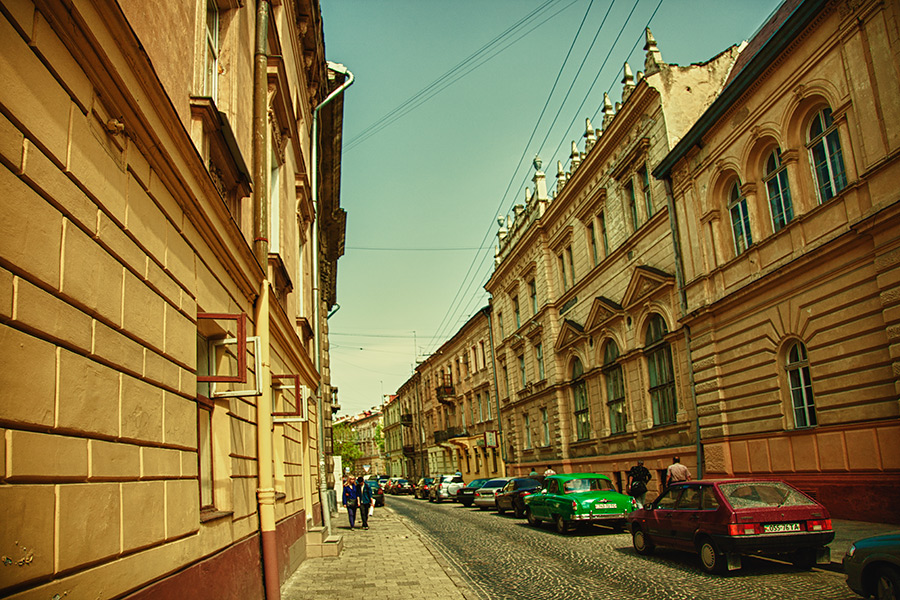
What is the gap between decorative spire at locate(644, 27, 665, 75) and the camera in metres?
22.4

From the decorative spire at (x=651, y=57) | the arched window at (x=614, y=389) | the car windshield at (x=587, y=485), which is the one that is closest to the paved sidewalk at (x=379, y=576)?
the car windshield at (x=587, y=485)

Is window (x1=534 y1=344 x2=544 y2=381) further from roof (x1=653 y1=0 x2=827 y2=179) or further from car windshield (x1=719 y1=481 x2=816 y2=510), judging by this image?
car windshield (x1=719 y1=481 x2=816 y2=510)

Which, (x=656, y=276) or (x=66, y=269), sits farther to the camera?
(x=656, y=276)

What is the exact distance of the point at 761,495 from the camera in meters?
→ 10.3

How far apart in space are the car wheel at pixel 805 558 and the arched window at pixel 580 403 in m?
18.7

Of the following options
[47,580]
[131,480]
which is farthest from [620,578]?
[47,580]

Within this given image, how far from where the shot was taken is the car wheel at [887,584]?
675 cm

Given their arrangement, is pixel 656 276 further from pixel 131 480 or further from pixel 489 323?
pixel 489 323

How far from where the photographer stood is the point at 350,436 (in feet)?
394

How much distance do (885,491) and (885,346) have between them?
2.65 metres

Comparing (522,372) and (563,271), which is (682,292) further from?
(522,372)

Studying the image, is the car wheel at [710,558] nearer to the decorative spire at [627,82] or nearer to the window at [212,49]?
the window at [212,49]

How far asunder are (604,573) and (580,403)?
63.3ft

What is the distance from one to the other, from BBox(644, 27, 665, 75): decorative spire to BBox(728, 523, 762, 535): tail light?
16319 mm
